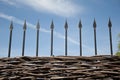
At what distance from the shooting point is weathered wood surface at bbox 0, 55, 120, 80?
1793mm

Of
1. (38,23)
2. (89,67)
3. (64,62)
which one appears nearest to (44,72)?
(64,62)

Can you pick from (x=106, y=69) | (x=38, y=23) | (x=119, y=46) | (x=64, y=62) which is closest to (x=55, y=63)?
(x=64, y=62)

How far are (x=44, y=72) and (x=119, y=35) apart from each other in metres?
31.6

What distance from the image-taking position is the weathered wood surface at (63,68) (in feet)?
5.88

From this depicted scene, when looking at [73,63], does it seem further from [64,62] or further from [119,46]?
[119,46]

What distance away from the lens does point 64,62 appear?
6.44 feet

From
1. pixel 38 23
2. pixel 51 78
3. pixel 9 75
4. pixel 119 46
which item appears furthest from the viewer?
pixel 38 23

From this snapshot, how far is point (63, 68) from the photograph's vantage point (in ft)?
6.14

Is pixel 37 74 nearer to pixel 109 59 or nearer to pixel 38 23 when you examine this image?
pixel 109 59

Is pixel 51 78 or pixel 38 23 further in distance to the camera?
pixel 38 23

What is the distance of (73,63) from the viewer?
1947 millimetres

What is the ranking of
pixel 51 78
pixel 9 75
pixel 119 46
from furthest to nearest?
1. pixel 119 46
2. pixel 9 75
3. pixel 51 78

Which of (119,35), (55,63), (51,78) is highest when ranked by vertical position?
(119,35)

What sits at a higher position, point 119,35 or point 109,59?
point 119,35
